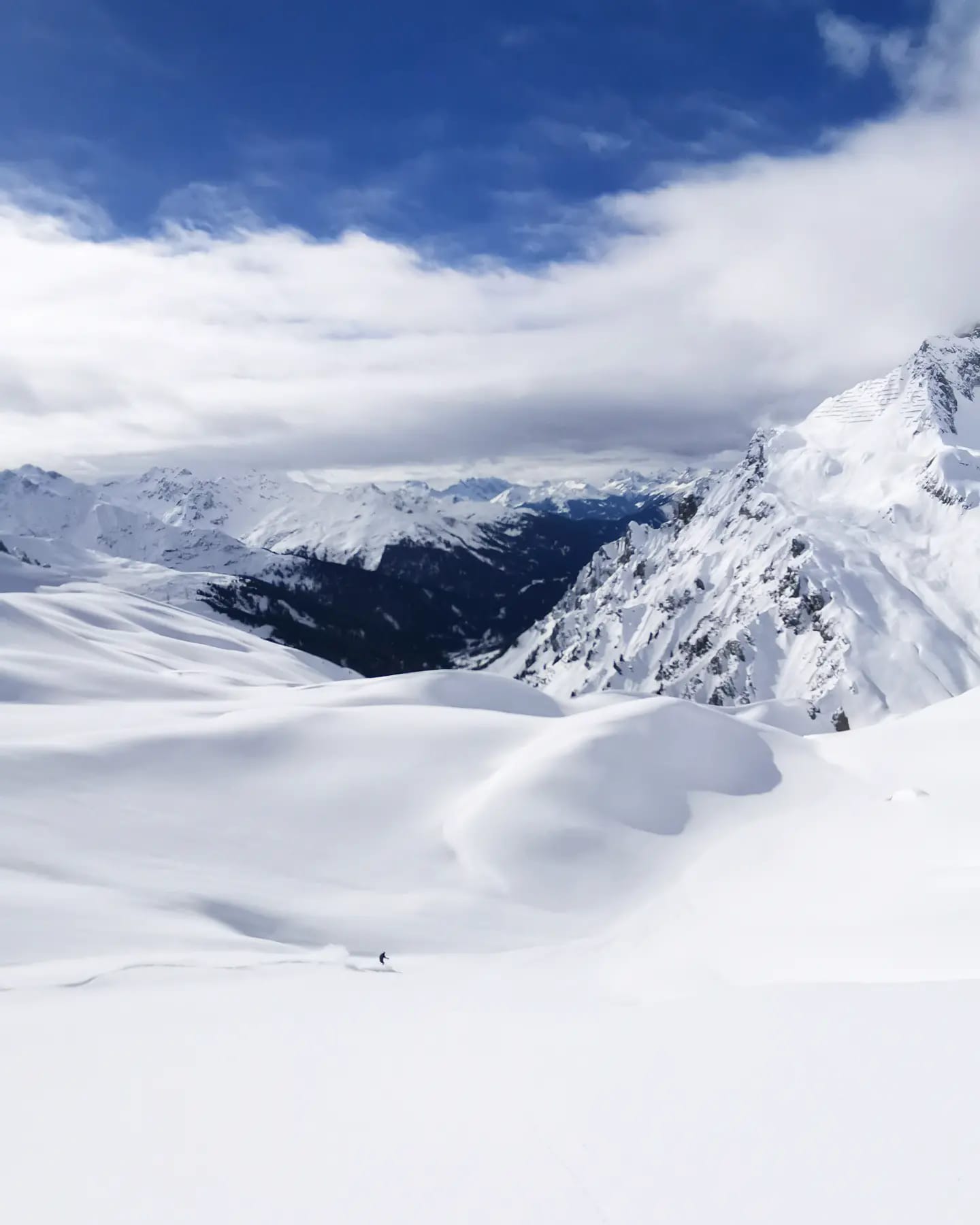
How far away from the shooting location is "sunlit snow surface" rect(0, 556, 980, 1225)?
4.68 meters

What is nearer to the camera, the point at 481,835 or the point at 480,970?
the point at 480,970

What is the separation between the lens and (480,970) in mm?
13609

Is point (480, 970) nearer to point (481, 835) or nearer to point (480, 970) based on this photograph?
point (480, 970)

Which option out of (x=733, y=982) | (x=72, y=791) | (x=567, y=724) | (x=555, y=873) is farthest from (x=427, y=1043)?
(x=567, y=724)

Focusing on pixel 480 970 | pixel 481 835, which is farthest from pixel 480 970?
pixel 481 835

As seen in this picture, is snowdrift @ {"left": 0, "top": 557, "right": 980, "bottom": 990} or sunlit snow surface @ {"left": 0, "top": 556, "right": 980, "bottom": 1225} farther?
snowdrift @ {"left": 0, "top": 557, "right": 980, "bottom": 990}

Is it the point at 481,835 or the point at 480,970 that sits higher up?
the point at 481,835

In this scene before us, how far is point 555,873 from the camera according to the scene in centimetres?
2222

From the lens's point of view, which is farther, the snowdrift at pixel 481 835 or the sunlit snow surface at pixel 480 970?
the snowdrift at pixel 481 835

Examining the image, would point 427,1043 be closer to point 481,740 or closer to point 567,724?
point 481,740

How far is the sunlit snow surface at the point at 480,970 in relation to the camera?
4680 mm

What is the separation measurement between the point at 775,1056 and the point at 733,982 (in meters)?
6.93

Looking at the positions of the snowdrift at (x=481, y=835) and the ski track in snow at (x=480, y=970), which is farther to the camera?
the snowdrift at (x=481, y=835)

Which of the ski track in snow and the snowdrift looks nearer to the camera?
the ski track in snow
